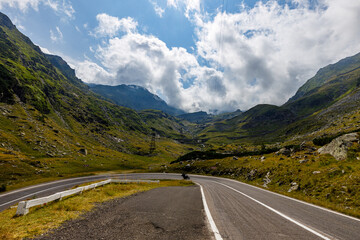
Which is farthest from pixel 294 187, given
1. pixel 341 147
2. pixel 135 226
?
pixel 135 226

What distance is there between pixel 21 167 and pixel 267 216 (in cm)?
8371

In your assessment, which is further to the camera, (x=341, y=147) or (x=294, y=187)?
(x=341, y=147)

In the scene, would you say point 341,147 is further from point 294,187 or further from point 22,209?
point 22,209

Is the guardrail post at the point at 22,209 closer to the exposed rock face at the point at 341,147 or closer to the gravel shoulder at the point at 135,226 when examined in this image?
the gravel shoulder at the point at 135,226

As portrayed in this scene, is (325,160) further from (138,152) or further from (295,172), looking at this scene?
(138,152)

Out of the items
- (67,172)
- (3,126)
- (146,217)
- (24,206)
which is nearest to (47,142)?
(3,126)

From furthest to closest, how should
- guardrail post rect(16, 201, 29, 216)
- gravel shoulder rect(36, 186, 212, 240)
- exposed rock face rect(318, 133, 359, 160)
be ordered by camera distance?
exposed rock face rect(318, 133, 359, 160) → guardrail post rect(16, 201, 29, 216) → gravel shoulder rect(36, 186, 212, 240)

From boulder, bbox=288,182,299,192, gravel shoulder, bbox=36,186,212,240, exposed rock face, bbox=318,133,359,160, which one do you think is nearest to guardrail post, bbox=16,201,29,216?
gravel shoulder, bbox=36,186,212,240

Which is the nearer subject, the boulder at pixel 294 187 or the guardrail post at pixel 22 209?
the guardrail post at pixel 22 209

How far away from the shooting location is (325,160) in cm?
2262

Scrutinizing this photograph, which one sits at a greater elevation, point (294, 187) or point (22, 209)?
point (294, 187)

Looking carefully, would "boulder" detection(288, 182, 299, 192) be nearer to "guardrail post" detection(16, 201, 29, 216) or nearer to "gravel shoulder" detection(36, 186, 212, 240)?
"gravel shoulder" detection(36, 186, 212, 240)

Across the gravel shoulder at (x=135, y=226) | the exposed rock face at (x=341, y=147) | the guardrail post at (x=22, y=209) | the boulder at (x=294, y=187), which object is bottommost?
the guardrail post at (x=22, y=209)

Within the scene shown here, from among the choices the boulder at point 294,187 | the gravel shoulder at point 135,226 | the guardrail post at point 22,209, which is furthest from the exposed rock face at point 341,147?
the guardrail post at point 22,209
